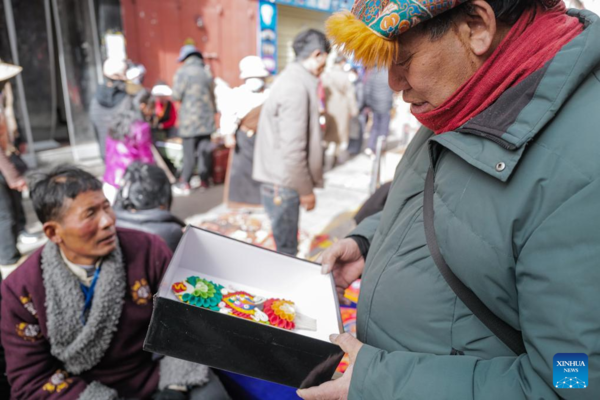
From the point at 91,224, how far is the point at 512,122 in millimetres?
1660

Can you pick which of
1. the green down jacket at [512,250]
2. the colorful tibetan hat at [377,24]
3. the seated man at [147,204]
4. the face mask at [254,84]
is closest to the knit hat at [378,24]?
the colorful tibetan hat at [377,24]

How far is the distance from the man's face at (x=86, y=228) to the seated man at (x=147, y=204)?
0.72 m

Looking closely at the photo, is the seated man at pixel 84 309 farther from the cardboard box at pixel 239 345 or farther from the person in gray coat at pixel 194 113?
the person in gray coat at pixel 194 113

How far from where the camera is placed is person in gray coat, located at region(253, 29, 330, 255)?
313cm

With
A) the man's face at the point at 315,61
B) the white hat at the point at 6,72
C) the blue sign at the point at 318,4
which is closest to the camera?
the man's face at the point at 315,61

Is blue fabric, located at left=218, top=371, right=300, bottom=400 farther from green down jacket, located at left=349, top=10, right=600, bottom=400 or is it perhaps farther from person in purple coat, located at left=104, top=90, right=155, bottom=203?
person in purple coat, located at left=104, top=90, right=155, bottom=203

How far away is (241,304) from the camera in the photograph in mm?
1362

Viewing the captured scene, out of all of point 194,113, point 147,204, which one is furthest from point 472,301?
point 194,113

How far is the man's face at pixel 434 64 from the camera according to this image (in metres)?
0.91

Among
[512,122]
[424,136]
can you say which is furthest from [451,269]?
[424,136]

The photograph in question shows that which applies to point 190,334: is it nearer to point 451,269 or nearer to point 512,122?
point 451,269

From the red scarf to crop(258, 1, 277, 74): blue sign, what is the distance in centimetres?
A: 955

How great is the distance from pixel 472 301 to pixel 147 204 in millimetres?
2284

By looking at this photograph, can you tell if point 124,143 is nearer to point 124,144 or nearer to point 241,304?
point 124,144
